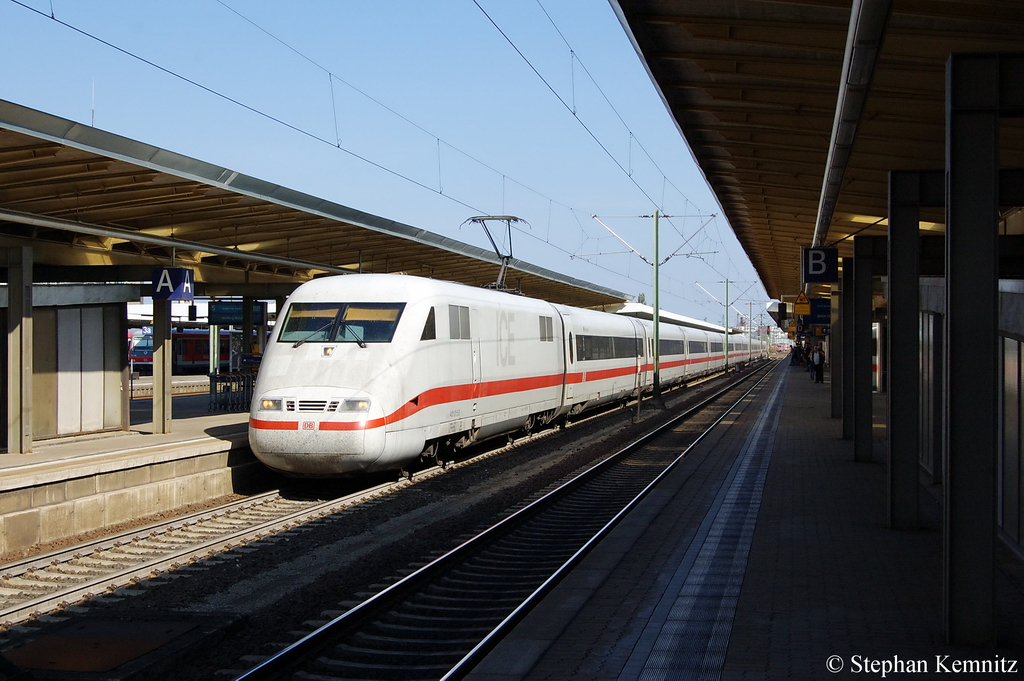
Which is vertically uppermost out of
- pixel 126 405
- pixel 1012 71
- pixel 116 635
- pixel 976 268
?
pixel 1012 71

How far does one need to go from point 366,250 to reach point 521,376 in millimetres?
4812

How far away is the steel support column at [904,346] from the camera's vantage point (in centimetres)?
784

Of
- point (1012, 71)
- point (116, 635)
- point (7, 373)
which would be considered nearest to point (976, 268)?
point (1012, 71)

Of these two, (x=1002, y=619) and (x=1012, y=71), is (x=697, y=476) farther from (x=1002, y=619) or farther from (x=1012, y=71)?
(x=1012, y=71)

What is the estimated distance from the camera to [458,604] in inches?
283

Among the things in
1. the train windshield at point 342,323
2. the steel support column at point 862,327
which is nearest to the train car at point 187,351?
the train windshield at point 342,323

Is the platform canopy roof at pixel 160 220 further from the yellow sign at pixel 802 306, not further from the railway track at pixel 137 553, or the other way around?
the yellow sign at pixel 802 306

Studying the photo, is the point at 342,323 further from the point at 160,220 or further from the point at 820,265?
the point at 820,265

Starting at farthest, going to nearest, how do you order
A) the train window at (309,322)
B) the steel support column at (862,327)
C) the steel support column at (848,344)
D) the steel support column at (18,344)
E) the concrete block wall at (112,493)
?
the steel support column at (848,344), the steel support column at (862,327), the train window at (309,322), the steel support column at (18,344), the concrete block wall at (112,493)

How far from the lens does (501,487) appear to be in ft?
42.1

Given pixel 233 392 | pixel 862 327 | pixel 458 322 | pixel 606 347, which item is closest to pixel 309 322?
pixel 458 322

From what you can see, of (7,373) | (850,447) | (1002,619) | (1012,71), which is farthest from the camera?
(850,447)

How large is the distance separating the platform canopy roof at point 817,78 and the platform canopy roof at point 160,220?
5898mm

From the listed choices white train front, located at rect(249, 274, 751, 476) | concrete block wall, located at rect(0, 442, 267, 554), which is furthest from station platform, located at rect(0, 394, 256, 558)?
white train front, located at rect(249, 274, 751, 476)
